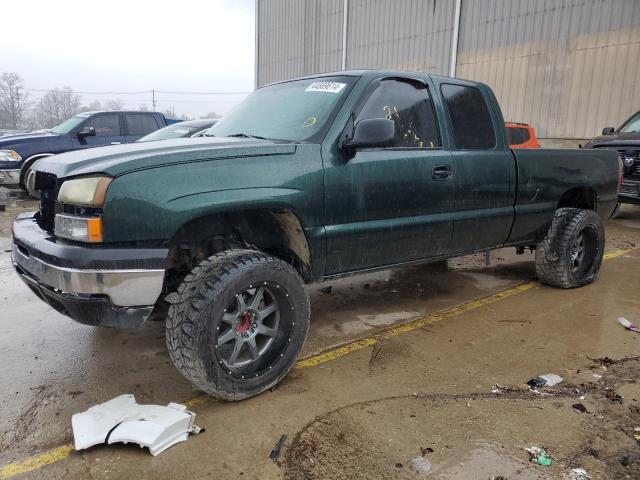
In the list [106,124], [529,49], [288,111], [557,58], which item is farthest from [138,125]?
[557,58]

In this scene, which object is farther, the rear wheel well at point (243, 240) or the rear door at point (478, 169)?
the rear door at point (478, 169)

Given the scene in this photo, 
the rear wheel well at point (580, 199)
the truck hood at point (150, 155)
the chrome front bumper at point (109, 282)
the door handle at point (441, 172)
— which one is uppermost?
the truck hood at point (150, 155)

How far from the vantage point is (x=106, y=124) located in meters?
10.3

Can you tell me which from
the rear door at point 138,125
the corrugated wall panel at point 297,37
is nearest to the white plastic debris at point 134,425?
the rear door at point 138,125

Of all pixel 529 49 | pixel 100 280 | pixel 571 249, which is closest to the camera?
pixel 100 280

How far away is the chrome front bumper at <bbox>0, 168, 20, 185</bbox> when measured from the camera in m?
9.24

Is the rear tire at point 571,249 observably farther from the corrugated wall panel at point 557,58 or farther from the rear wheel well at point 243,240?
the corrugated wall panel at point 557,58

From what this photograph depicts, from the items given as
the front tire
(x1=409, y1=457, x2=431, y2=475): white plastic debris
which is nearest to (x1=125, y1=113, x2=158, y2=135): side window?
the front tire

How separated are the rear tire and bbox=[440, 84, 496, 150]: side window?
1.23 meters

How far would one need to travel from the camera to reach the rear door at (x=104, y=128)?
10.0 meters

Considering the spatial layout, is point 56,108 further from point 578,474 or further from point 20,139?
point 578,474

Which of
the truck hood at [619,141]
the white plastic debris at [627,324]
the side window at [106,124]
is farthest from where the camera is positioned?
the side window at [106,124]

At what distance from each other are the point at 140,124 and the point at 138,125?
6cm

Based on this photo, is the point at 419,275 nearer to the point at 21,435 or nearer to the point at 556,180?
the point at 556,180
